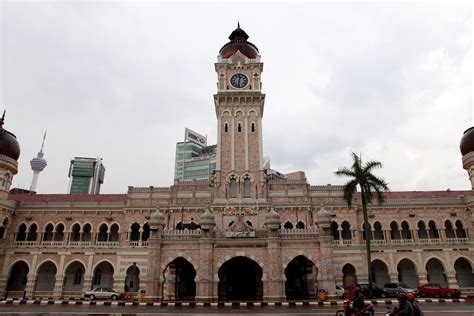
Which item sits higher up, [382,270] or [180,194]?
[180,194]

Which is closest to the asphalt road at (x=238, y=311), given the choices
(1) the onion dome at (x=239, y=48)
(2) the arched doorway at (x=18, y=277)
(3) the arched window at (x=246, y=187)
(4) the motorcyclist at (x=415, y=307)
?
(4) the motorcyclist at (x=415, y=307)

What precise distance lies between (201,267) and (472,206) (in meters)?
29.4

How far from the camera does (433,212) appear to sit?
116ft

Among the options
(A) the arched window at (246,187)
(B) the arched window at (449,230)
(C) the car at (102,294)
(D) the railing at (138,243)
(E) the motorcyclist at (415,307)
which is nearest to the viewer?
(E) the motorcyclist at (415,307)

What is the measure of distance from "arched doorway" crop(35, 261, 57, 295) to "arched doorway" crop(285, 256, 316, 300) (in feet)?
81.8

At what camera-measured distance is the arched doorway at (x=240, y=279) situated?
84.9 ft

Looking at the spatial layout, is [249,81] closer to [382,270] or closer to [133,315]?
[382,270]

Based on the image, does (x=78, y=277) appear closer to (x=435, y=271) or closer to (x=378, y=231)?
(x=378, y=231)

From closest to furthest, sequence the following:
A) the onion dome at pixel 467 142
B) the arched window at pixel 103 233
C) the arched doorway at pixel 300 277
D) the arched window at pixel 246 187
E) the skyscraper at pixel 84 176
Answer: the arched doorway at pixel 300 277 < the onion dome at pixel 467 142 < the arched window at pixel 246 187 < the arched window at pixel 103 233 < the skyscraper at pixel 84 176

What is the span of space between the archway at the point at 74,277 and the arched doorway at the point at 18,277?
14.4ft

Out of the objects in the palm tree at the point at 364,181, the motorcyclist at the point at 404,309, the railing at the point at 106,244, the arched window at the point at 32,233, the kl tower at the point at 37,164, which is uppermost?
the kl tower at the point at 37,164

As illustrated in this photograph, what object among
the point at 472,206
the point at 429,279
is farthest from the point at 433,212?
the point at 429,279

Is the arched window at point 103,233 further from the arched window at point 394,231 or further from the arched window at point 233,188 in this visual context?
the arched window at point 394,231

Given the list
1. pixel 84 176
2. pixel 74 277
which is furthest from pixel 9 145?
pixel 84 176
